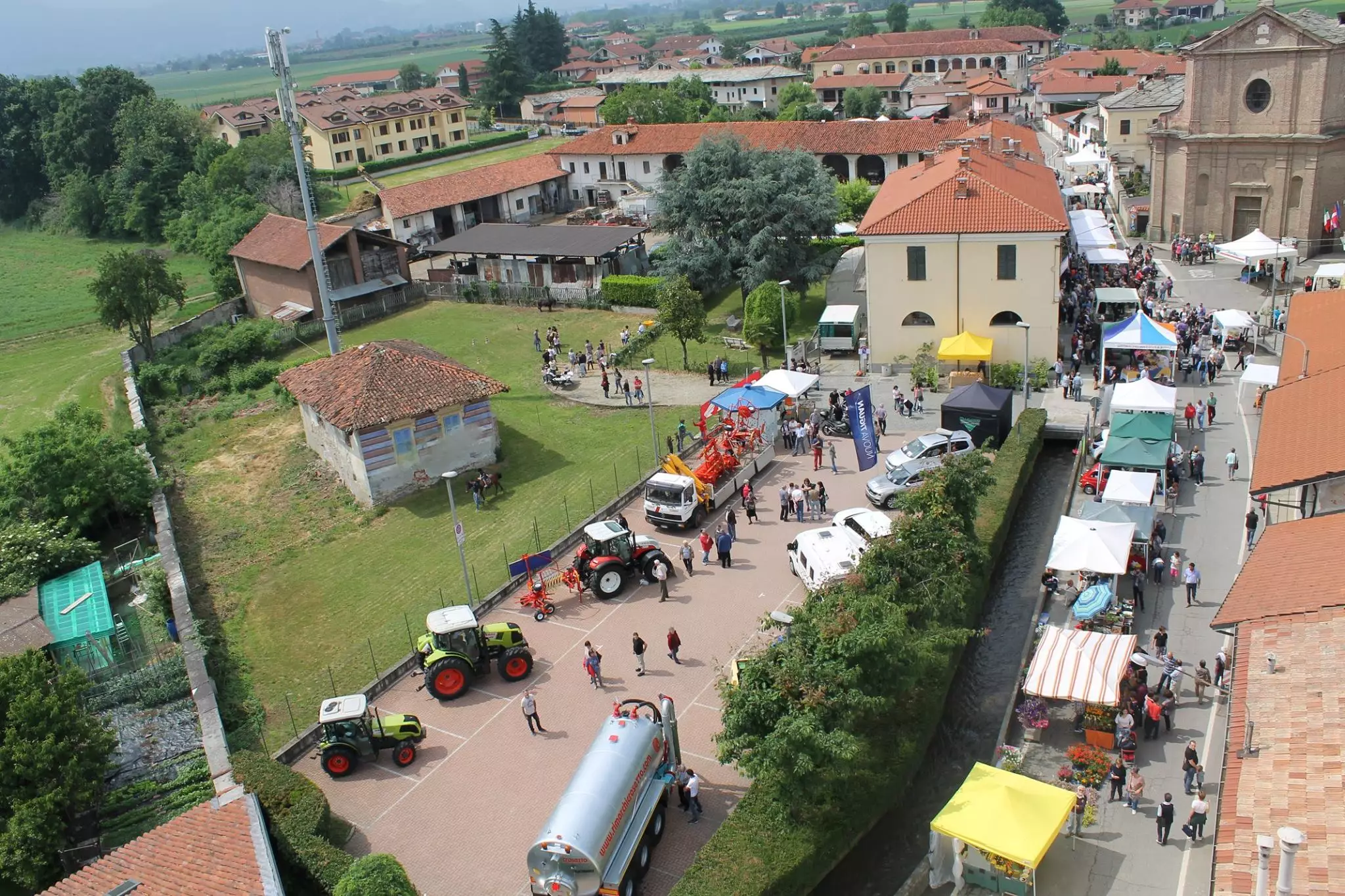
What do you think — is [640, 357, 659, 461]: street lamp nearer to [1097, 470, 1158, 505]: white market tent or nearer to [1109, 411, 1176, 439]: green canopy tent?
[1097, 470, 1158, 505]: white market tent

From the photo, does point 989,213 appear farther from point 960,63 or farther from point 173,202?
point 960,63

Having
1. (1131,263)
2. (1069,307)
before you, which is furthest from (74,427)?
(1131,263)

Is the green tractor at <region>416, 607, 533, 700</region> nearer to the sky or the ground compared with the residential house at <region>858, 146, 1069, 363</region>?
nearer to the ground

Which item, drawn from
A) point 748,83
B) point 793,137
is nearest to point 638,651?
point 793,137

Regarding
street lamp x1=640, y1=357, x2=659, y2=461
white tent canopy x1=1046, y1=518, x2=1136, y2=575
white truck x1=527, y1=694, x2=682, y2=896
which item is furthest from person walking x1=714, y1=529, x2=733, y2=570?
white truck x1=527, y1=694, x2=682, y2=896

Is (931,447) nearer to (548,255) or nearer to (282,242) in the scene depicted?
(548,255)
